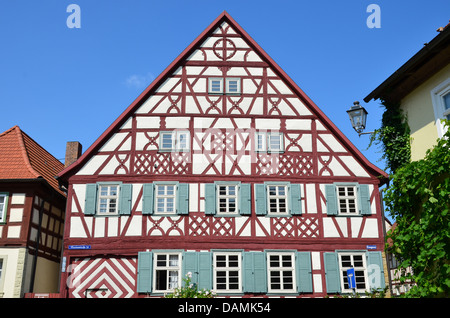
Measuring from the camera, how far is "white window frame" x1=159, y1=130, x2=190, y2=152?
18.4 metres

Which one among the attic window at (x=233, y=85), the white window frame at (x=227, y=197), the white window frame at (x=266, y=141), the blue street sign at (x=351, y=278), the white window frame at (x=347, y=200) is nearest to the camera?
the blue street sign at (x=351, y=278)

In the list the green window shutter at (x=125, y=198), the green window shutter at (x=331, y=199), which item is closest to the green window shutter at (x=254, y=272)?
the green window shutter at (x=331, y=199)

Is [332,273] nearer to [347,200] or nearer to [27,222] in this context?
[347,200]

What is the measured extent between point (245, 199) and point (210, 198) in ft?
4.24

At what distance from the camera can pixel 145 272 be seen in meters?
16.9

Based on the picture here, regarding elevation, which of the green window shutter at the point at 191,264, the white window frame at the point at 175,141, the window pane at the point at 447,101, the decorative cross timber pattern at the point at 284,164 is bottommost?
the green window shutter at the point at 191,264

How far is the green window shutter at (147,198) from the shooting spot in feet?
57.7

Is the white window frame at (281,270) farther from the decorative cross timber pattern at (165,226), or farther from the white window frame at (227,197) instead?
the decorative cross timber pattern at (165,226)

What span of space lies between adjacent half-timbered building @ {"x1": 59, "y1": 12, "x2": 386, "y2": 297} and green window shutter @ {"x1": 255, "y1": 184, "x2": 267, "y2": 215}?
0.04m

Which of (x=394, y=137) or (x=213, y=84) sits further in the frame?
(x=213, y=84)

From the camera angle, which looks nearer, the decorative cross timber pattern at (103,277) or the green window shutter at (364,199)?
the decorative cross timber pattern at (103,277)

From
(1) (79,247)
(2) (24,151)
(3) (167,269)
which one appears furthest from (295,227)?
(2) (24,151)

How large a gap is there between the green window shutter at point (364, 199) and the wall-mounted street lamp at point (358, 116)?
24.2ft
